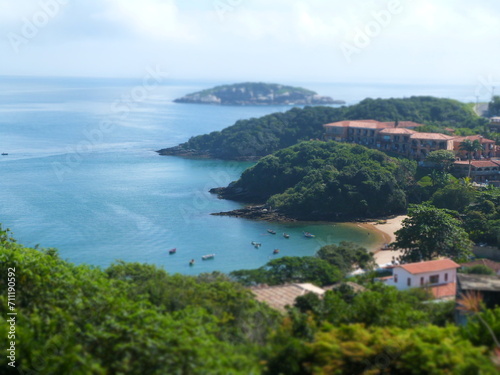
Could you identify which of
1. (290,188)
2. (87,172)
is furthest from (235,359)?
(87,172)

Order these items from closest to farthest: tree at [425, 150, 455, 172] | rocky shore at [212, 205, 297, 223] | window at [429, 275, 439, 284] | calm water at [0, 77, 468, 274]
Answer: window at [429, 275, 439, 284] → calm water at [0, 77, 468, 274] → rocky shore at [212, 205, 297, 223] → tree at [425, 150, 455, 172]

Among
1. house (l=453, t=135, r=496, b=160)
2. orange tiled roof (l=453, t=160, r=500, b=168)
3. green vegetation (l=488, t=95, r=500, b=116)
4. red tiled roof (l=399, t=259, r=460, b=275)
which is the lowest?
red tiled roof (l=399, t=259, r=460, b=275)

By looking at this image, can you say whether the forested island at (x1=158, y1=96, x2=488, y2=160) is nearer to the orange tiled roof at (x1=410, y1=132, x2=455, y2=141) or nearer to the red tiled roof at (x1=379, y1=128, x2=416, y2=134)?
the red tiled roof at (x1=379, y1=128, x2=416, y2=134)

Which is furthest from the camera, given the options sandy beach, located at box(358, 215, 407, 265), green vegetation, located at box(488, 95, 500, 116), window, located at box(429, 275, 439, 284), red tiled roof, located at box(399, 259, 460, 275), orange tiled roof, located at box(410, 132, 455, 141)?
green vegetation, located at box(488, 95, 500, 116)

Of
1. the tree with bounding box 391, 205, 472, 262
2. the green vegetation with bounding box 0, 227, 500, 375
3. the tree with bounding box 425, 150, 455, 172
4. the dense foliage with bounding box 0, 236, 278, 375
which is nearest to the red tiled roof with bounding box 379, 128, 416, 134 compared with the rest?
the tree with bounding box 425, 150, 455, 172

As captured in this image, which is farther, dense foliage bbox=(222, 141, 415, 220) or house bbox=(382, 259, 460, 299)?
dense foliage bbox=(222, 141, 415, 220)

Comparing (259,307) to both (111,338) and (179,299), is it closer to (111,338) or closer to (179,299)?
(179,299)

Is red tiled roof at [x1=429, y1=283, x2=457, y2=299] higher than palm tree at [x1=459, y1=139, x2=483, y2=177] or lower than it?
lower
